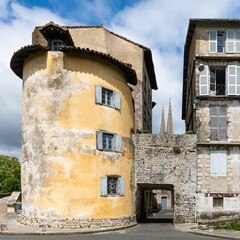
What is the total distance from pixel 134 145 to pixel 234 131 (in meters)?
6.77

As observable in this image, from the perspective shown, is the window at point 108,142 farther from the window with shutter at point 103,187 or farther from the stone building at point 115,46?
the stone building at point 115,46

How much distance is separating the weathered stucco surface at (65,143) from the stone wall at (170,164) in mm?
2917

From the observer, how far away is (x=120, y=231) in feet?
73.0

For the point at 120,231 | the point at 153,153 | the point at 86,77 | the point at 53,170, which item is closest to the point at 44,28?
the point at 86,77

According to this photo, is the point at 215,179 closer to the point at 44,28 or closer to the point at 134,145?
the point at 134,145

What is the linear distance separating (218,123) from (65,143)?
10.6 m

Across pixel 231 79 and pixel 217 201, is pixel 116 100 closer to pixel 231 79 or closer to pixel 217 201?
pixel 231 79

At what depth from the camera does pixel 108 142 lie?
2450cm

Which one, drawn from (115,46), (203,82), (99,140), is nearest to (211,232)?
(99,140)

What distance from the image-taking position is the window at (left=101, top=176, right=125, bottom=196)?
23.5m

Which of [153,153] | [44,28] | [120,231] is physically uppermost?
[44,28]

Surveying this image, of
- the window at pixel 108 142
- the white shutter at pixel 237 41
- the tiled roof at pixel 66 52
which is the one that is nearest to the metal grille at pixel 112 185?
the window at pixel 108 142

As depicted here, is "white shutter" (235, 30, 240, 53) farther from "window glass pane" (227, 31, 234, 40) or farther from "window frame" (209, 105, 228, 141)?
"window frame" (209, 105, 228, 141)

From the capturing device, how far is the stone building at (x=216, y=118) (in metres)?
26.4
